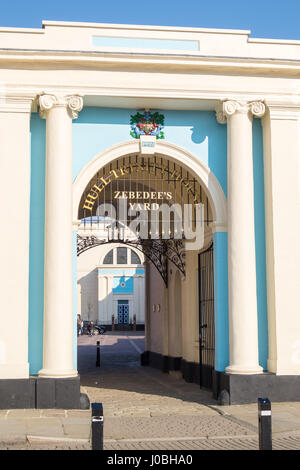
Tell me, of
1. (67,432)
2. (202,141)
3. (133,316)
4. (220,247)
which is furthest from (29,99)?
(133,316)

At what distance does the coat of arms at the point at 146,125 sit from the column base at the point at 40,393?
16.4 ft

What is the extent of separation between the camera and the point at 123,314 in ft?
200

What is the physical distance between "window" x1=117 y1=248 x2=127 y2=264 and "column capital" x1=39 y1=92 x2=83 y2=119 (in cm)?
4861

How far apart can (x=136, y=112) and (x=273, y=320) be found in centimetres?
485

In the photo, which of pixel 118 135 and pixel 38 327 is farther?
pixel 118 135

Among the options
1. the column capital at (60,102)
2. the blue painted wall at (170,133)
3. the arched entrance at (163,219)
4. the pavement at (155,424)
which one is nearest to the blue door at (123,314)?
the arched entrance at (163,219)

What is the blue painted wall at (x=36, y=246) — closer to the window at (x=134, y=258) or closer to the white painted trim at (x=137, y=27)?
the white painted trim at (x=137, y=27)

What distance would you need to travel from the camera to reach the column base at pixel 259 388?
39.1 ft

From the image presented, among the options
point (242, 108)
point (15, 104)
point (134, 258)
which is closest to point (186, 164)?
point (242, 108)

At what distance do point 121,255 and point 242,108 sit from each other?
48675 mm

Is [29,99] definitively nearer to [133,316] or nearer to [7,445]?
[7,445]

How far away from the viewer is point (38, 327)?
11969 mm

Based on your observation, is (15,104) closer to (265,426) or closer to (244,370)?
(244,370)

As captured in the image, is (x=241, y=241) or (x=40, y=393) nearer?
(x=40, y=393)
